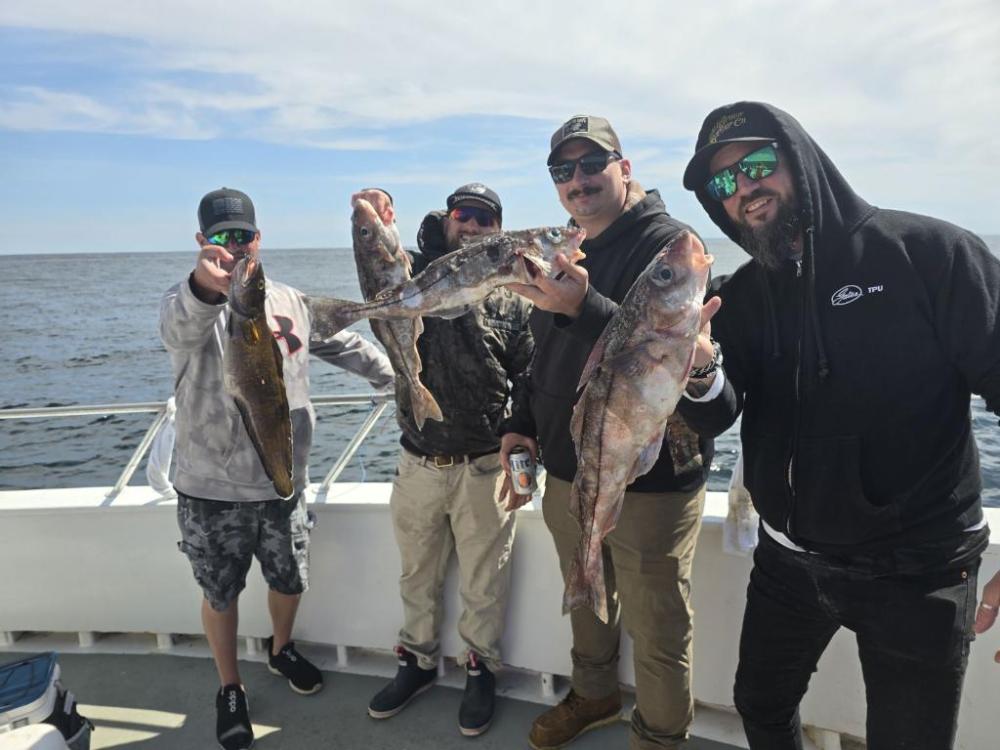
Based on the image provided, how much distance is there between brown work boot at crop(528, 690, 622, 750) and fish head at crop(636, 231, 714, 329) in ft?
8.23

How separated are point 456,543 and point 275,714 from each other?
1.48 meters

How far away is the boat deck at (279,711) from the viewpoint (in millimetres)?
3684

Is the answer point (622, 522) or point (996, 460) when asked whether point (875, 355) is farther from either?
point (996, 460)

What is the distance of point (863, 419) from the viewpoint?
2262 millimetres

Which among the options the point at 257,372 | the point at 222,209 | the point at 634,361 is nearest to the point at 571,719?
the point at 634,361

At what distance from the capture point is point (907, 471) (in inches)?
87.7

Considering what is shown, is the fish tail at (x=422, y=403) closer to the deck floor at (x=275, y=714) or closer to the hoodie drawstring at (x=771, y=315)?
the hoodie drawstring at (x=771, y=315)

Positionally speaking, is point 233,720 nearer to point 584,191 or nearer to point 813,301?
point 584,191

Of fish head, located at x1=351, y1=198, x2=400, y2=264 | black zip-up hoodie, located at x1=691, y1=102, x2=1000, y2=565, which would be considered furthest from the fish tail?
black zip-up hoodie, located at x1=691, y1=102, x2=1000, y2=565

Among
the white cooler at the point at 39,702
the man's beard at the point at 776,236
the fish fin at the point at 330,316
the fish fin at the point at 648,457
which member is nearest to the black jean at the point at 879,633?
the fish fin at the point at 648,457

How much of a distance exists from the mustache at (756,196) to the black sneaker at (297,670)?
3.66 meters

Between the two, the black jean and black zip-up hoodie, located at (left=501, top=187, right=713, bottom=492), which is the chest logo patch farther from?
the black jean

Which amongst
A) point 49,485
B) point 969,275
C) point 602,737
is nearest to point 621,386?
point 969,275

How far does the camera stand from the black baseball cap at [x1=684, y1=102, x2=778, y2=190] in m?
2.42
